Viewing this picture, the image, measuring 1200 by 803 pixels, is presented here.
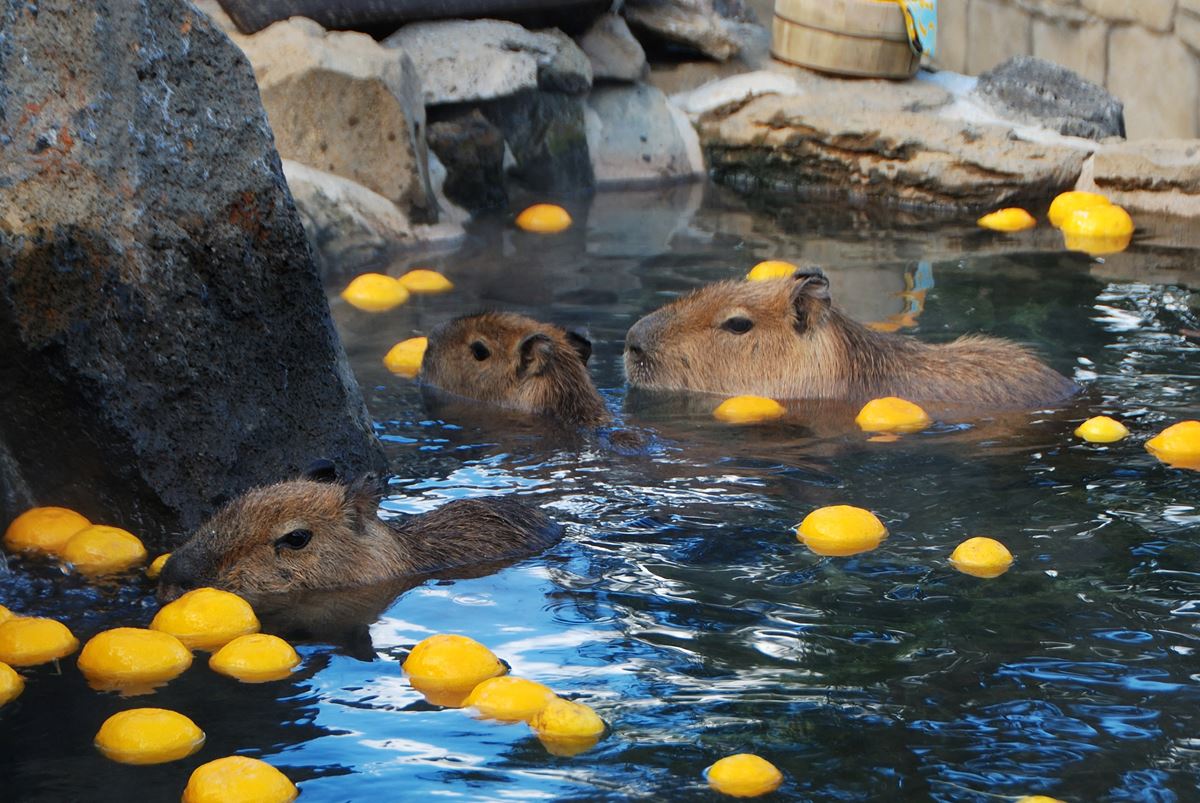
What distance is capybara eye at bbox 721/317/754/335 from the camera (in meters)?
8.53

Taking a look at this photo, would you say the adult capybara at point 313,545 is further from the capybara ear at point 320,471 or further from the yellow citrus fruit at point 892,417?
the yellow citrus fruit at point 892,417

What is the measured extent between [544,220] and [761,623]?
7.53 m

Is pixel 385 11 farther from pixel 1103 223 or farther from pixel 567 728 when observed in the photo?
pixel 567 728

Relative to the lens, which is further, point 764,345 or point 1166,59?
point 1166,59

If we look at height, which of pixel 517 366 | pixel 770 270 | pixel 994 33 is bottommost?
pixel 517 366

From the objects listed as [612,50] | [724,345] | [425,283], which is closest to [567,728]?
[724,345]

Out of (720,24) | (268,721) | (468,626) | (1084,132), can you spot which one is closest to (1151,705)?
(468,626)

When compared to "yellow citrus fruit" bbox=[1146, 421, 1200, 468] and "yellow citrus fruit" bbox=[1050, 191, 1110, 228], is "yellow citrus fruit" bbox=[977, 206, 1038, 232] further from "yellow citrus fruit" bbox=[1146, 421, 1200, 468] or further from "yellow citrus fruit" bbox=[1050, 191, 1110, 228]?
"yellow citrus fruit" bbox=[1146, 421, 1200, 468]

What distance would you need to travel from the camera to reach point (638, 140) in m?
14.2

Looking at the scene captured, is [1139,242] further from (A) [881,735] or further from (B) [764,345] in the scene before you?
(A) [881,735]

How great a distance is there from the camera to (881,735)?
4.27m

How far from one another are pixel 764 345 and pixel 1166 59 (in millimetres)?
6363

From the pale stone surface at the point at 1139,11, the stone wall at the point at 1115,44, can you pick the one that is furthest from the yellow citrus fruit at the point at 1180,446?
the pale stone surface at the point at 1139,11

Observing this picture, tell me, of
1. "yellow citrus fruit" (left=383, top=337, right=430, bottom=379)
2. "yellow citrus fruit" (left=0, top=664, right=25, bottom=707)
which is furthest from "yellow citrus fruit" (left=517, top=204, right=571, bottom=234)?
"yellow citrus fruit" (left=0, top=664, right=25, bottom=707)
